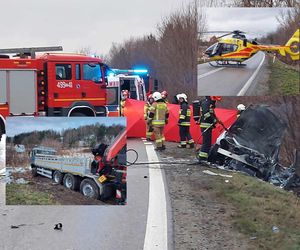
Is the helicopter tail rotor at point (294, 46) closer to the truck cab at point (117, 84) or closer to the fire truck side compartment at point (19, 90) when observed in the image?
the truck cab at point (117, 84)

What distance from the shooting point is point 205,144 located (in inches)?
348

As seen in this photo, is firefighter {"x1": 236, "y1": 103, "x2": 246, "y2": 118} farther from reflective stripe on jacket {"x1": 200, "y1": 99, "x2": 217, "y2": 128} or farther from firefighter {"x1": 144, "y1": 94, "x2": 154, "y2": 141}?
firefighter {"x1": 144, "y1": 94, "x2": 154, "y2": 141}

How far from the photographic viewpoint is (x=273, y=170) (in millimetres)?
8500

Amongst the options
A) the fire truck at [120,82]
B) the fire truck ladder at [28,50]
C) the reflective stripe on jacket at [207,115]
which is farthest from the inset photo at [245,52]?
the reflective stripe on jacket at [207,115]

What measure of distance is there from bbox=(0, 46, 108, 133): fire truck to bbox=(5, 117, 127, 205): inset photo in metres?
0.34

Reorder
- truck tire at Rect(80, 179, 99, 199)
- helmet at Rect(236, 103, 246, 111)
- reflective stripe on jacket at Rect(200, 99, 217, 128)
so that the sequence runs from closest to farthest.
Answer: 1. truck tire at Rect(80, 179, 99, 199)
2. helmet at Rect(236, 103, 246, 111)
3. reflective stripe on jacket at Rect(200, 99, 217, 128)

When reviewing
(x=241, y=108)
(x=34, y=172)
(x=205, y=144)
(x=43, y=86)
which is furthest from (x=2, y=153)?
(x=205, y=144)

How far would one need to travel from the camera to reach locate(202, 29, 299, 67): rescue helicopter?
16.1 ft

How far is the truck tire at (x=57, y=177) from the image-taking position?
176 inches

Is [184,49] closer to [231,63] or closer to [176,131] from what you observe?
[231,63]

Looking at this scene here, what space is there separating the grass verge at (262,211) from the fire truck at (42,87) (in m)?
1.97

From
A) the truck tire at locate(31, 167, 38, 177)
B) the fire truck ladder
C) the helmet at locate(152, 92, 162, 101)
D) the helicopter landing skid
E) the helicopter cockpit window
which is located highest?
the helicopter cockpit window

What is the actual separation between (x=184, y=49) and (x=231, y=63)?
1.39ft

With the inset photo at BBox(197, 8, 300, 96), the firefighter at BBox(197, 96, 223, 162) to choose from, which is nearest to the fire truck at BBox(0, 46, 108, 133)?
the inset photo at BBox(197, 8, 300, 96)
